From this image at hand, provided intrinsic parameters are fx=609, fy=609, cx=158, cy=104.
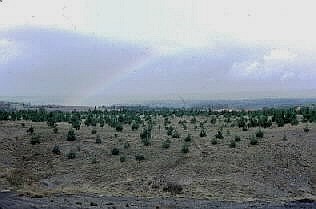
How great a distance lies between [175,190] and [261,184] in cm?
566

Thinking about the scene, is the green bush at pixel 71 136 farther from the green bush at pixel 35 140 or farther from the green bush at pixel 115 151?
the green bush at pixel 115 151

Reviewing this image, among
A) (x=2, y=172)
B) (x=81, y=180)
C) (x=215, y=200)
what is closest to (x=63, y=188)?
Result: (x=81, y=180)

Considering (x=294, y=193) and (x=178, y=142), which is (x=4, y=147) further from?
(x=294, y=193)

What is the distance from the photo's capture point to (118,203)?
32.7m

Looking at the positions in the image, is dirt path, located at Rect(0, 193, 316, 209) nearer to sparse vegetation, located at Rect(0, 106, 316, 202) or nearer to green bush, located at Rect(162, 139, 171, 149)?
sparse vegetation, located at Rect(0, 106, 316, 202)

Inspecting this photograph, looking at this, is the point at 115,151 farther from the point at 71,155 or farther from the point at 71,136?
the point at 71,136

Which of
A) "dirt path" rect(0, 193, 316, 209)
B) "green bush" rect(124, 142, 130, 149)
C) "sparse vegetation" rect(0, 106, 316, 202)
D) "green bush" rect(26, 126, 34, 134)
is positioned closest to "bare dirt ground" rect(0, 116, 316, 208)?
"sparse vegetation" rect(0, 106, 316, 202)

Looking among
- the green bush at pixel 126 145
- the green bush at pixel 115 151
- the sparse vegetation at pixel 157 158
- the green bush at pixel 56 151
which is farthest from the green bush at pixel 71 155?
the green bush at pixel 126 145

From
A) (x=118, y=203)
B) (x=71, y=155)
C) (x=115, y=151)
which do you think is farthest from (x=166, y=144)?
(x=118, y=203)

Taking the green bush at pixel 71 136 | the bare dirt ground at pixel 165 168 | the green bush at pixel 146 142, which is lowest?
the bare dirt ground at pixel 165 168

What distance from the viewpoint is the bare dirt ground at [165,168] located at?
36531 mm

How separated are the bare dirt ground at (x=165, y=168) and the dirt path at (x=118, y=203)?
0.38 m

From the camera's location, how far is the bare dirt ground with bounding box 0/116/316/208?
120ft

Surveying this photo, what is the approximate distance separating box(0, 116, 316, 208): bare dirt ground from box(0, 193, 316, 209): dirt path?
377 millimetres
